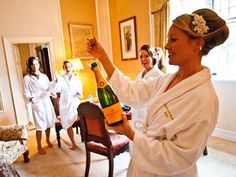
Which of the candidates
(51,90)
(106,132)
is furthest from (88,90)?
(106,132)

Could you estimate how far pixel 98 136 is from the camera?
6.80ft

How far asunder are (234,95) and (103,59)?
8.76 ft

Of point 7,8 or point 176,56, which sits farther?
point 7,8

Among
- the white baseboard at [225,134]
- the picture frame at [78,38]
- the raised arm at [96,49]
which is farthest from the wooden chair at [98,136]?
the picture frame at [78,38]

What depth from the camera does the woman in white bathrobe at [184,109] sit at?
26.9 inches

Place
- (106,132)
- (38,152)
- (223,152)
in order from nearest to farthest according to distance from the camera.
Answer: (106,132) → (223,152) → (38,152)

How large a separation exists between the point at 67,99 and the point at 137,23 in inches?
87.0

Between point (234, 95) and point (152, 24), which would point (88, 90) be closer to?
point (152, 24)

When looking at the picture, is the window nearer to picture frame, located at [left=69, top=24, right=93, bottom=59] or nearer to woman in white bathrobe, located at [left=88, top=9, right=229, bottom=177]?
woman in white bathrobe, located at [left=88, top=9, right=229, bottom=177]

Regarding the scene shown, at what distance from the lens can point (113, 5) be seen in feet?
15.2

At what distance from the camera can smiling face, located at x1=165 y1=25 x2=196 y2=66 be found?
2.42 ft

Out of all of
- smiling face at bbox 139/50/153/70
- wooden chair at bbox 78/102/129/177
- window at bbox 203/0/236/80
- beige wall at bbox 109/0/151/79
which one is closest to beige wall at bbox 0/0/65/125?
beige wall at bbox 109/0/151/79

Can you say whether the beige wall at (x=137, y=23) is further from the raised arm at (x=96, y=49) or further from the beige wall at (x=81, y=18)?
the raised arm at (x=96, y=49)

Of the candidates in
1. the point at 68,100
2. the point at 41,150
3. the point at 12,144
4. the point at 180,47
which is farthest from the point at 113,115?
the point at 41,150
